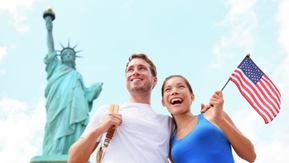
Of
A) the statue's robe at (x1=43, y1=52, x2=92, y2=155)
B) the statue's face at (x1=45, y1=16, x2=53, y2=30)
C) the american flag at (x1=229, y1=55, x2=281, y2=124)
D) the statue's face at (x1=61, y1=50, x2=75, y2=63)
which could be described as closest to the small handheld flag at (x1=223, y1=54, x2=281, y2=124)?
the american flag at (x1=229, y1=55, x2=281, y2=124)

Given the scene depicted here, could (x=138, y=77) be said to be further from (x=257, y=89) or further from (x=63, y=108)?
(x=63, y=108)

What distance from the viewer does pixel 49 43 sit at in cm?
1459

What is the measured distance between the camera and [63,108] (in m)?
13.0

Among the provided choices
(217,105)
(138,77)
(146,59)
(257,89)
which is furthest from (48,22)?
(217,105)

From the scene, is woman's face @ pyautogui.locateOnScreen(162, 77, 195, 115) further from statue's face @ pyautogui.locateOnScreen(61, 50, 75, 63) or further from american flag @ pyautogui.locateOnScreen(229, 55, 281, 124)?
statue's face @ pyautogui.locateOnScreen(61, 50, 75, 63)

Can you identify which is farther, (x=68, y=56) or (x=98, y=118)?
(x=68, y=56)

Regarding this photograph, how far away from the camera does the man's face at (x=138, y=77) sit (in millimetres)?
2855

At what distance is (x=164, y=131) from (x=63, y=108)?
11187 mm

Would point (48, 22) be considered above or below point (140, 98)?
above

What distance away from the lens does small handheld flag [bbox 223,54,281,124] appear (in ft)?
10.1

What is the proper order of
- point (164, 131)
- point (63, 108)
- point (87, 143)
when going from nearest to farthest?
1. point (87, 143)
2. point (164, 131)
3. point (63, 108)

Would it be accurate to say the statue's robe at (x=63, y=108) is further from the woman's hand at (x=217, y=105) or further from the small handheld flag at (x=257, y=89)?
the woman's hand at (x=217, y=105)

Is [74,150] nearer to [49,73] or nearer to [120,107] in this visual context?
[120,107]

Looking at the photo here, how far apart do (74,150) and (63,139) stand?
10.6 metres
